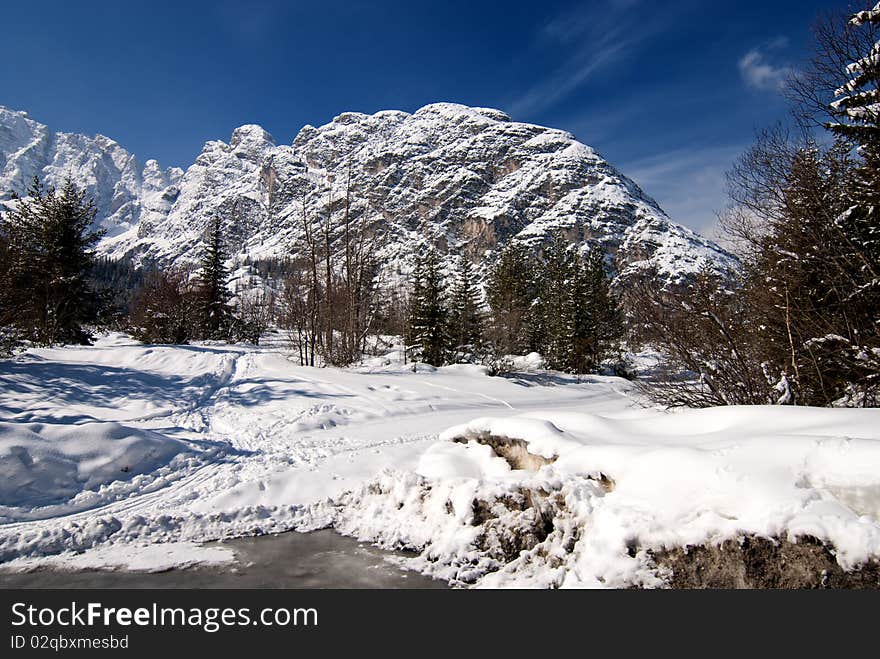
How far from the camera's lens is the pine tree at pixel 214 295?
3366 cm

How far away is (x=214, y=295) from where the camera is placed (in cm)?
3456

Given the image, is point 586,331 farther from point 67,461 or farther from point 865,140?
point 67,461

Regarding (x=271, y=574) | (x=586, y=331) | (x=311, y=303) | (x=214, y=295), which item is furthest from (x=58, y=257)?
(x=586, y=331)

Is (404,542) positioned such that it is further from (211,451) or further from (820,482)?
(211,451)

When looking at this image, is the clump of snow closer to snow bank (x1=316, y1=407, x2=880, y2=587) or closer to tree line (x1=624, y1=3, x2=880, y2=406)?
snow bank (x1=316, y1=407, x2=880, y2=587)

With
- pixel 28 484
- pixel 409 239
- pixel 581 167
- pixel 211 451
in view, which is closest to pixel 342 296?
pixel 211 451

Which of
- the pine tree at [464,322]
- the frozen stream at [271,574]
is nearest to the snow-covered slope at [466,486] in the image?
the frozen stream at [271,574]

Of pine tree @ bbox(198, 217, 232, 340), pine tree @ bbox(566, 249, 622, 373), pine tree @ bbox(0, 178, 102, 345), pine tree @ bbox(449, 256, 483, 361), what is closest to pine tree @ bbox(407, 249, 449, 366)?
pine tree @ bbox(449, 256, 483, 361)

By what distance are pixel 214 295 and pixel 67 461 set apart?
31775mm

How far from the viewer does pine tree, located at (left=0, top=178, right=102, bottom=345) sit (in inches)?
789

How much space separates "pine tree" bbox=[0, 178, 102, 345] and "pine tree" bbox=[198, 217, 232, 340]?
10.6 meters

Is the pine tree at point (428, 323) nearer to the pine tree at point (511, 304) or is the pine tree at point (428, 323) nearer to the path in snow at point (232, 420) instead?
the pine tree at point (511, 304)

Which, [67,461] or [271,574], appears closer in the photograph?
[271,574]

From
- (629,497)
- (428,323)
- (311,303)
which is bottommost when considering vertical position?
(629,497)
